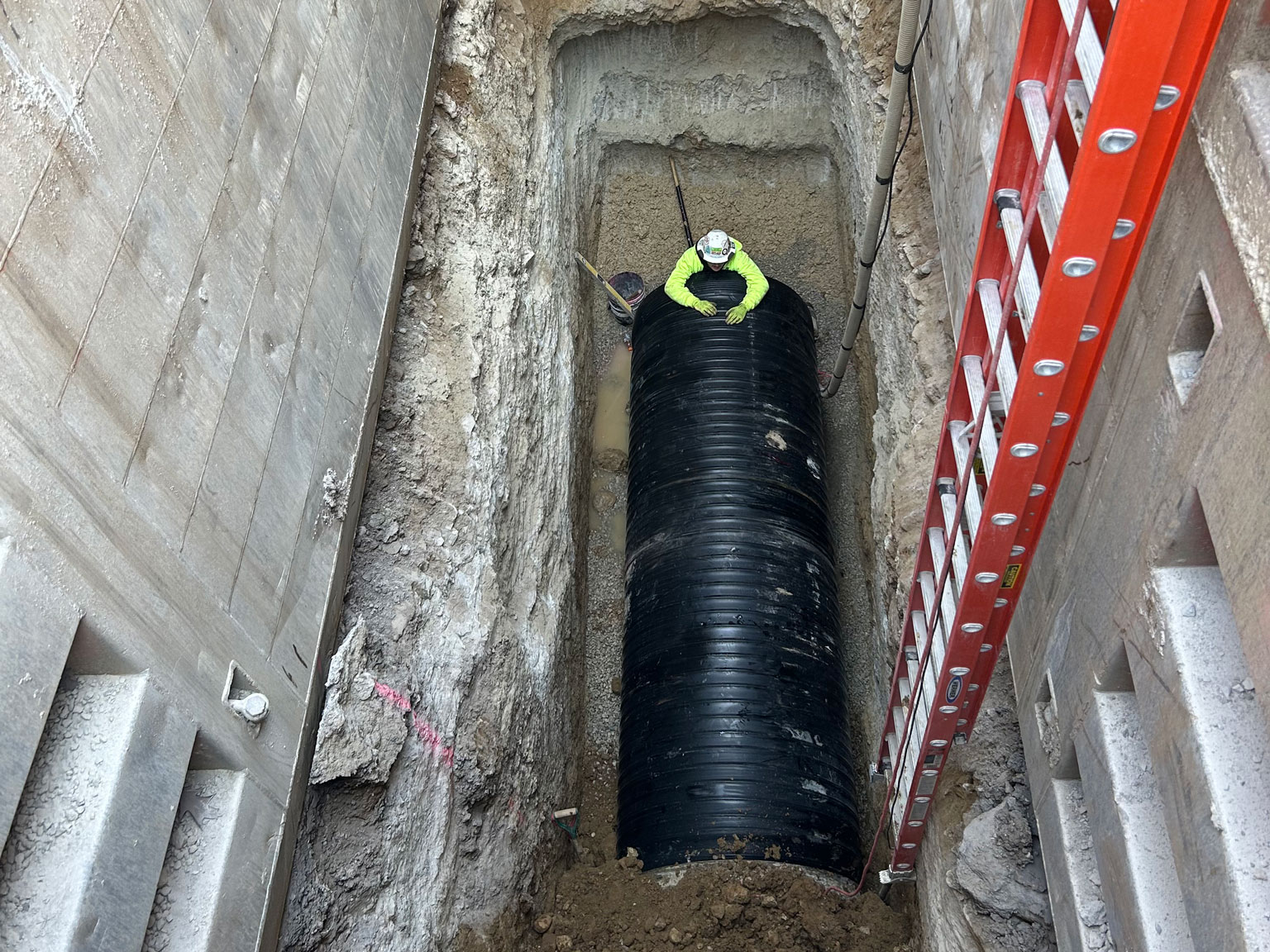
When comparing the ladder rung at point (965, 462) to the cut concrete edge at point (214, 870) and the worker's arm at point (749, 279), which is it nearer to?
the cut concrete edge at point (214, 870)

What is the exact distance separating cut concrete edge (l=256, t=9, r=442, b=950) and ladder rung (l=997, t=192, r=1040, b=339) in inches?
99.0

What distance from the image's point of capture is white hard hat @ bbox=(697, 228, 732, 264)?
6391 millimetres

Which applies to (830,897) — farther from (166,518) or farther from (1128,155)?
(1128,155)

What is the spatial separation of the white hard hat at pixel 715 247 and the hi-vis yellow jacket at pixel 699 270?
0.09 m

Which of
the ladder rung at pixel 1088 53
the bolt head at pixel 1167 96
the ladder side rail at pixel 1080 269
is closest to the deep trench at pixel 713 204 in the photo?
the ladder side rail at pixel 1080 269

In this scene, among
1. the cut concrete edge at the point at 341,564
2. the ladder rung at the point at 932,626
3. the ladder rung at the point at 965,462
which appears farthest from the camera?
the ladder rung at the point at 932,626

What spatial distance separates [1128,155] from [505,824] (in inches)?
141

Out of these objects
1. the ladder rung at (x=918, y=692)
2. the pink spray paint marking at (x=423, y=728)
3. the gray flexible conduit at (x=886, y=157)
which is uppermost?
the gray flexible conduit at (x=886, y=157)

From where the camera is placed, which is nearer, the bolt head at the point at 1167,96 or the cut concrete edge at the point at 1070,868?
the bolt head at the point at 1167,96

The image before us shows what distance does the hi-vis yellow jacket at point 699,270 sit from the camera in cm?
648

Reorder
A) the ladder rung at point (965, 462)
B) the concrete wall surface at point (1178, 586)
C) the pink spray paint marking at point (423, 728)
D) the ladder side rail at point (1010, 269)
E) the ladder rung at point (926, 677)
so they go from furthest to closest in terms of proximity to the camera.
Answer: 1. the pink spray paint marking at point (423, 728)
2. the ladder rung at point (926, 677)
3. the ladder rung at point (965, 462)
4. the ladder side rail at point (1010, 269)
5. the concrete wall surface at point (1178, 586)

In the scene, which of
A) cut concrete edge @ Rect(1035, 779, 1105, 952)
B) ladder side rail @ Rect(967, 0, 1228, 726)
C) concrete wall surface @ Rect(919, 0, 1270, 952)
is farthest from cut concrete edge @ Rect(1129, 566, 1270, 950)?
cut concrete edge @ Rect(1035, 779, 1105, 952)

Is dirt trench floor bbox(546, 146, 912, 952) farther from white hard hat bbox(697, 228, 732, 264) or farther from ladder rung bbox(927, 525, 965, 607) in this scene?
ladder rung bbox(927, 525, 965, 607)

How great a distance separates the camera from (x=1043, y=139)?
227cm
